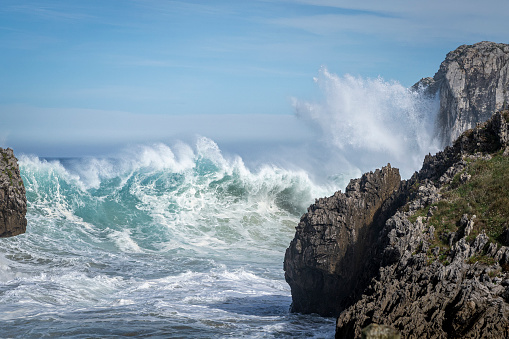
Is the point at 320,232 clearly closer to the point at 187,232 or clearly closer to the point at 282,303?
the point at 282,303

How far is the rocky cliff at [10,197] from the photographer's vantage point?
1107 inches

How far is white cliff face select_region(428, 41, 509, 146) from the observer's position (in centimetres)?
5012

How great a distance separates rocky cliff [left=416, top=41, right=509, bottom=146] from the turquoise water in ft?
44.2

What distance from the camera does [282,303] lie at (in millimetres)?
21094

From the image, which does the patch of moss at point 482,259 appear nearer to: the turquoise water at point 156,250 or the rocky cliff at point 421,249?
the rocky cliff at point 421,249

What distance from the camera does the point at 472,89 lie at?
166ft

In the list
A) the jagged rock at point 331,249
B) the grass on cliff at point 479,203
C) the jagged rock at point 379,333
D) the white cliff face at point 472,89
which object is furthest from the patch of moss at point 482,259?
the white cliff face at point 472,89

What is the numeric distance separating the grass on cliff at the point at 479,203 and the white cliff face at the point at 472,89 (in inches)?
1354

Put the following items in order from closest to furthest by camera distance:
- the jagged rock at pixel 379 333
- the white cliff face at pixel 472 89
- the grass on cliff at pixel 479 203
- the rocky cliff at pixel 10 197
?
the jagged rock at pixel 379 333 < the grass on cliff at pixel 479 203 < the rocky cliff at pixel 10 197 < the white cliff face at pixel 472 89

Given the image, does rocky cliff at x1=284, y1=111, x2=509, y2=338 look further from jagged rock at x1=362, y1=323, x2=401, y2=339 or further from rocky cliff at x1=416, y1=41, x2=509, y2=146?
rocky cliff at x1=416, y1=41, x2=509, y2=146

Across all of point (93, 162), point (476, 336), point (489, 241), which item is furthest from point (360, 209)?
point (93, 162)

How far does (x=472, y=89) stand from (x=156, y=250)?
32.8 m

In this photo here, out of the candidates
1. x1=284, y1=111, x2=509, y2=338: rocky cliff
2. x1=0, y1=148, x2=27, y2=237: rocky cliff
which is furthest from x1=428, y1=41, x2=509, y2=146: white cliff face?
x1=0, y1=148, x2=27, y2=237: rocky cliff

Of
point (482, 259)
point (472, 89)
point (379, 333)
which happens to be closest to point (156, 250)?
point (482, 259)
